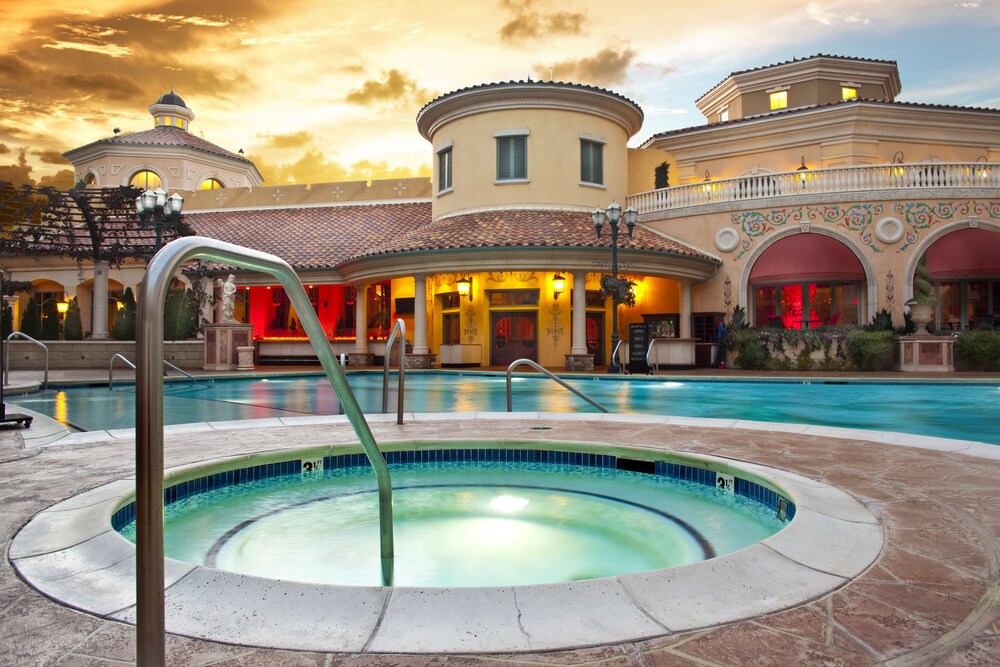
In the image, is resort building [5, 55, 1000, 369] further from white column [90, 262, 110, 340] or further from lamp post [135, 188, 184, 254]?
lamp post [135, 188, 184, 254]

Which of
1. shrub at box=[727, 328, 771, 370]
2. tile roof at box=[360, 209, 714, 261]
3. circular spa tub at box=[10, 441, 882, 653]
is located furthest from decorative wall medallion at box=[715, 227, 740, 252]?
circular spa tub at box=[10, 441, 882, 653]

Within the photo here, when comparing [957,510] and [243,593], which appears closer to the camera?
[243,593]

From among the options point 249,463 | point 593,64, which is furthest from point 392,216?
point 593,64

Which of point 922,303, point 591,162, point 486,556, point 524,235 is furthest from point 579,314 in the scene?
point 486,556

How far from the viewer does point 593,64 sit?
9494 cm

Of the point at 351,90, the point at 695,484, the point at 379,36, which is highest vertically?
the point at 351,90

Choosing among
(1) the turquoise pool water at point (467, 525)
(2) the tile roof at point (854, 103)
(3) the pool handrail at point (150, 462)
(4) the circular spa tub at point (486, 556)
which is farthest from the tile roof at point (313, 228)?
(3) the pool handrail at point (150, 462)

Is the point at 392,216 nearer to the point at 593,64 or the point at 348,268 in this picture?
the point at 348,268

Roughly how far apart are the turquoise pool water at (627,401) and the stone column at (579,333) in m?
3.36

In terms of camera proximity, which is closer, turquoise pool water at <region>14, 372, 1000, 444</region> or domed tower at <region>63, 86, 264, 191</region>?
turquoise pool water at <region>14, 372, 1000, 444</region>

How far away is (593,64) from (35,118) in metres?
70.5

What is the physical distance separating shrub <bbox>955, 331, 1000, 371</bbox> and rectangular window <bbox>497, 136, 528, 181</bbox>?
16427mm

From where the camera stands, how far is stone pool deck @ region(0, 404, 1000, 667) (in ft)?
7.50

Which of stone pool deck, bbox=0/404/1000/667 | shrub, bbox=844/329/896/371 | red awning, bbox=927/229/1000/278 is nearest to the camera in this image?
stone pool deck, bbox=0/404/1000/667
